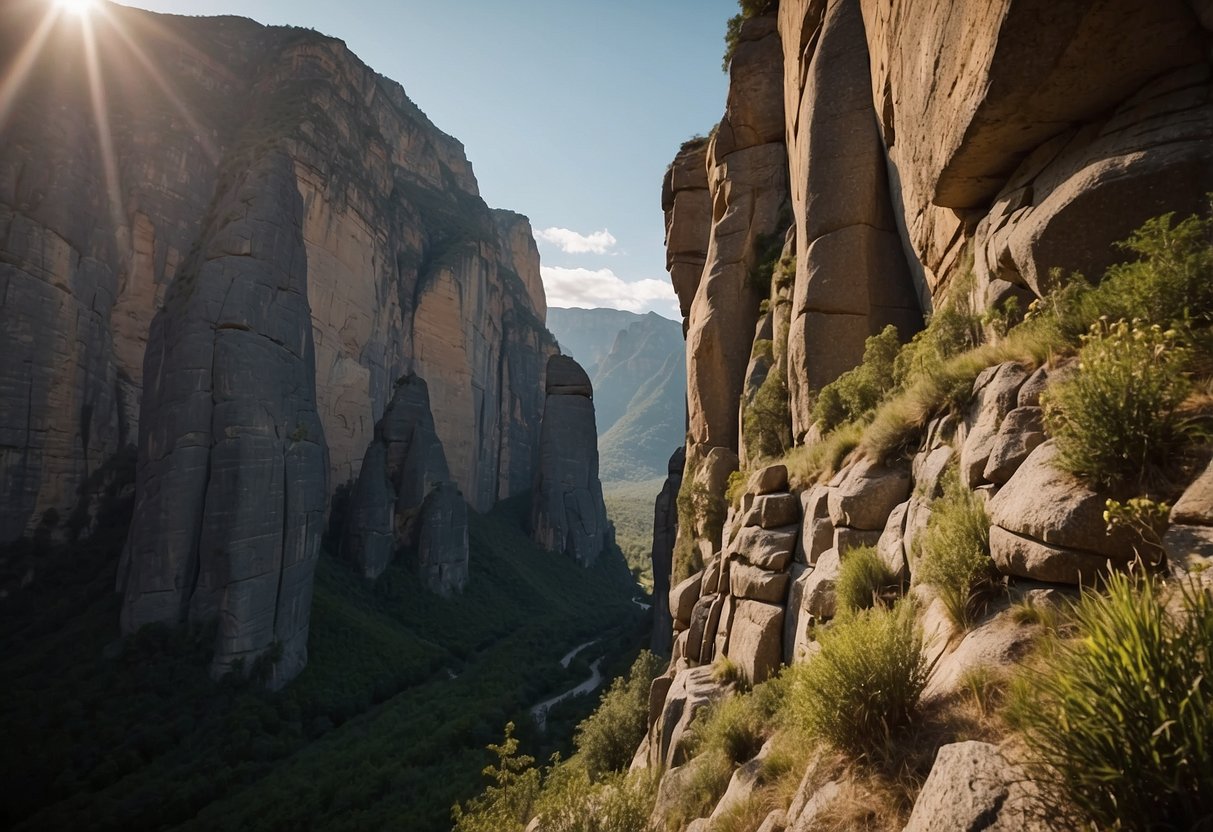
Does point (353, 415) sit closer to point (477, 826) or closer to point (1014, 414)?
point (477, 826)

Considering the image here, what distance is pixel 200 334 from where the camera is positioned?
3086 cm

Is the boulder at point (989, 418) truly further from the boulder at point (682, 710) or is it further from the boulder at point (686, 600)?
the boulder at point (686, 600)

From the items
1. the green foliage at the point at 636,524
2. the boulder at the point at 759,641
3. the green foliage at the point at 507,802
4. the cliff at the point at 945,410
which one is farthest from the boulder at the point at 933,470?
the green foliage at the point at 636,524

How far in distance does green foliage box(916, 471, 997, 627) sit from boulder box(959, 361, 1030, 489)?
279 mm

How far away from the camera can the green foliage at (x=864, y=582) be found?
5.79m

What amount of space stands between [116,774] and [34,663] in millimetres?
9428

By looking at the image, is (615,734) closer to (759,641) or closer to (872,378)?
(759,641)

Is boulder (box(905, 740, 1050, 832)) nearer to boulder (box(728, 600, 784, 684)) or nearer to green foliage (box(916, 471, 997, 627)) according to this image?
green foliage (box(916, 471, 997, 627))

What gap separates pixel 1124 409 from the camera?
11.5 feet

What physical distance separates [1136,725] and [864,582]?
→ 12.5 ft

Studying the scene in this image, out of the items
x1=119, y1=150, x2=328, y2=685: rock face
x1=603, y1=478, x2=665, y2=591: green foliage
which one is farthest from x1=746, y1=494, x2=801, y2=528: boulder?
x1=603, y1=478, x2=665, y2=591: green foliage

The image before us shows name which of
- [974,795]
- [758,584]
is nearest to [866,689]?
[974,795]

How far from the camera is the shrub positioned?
11.4 ft

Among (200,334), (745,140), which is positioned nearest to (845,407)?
(745,140)
